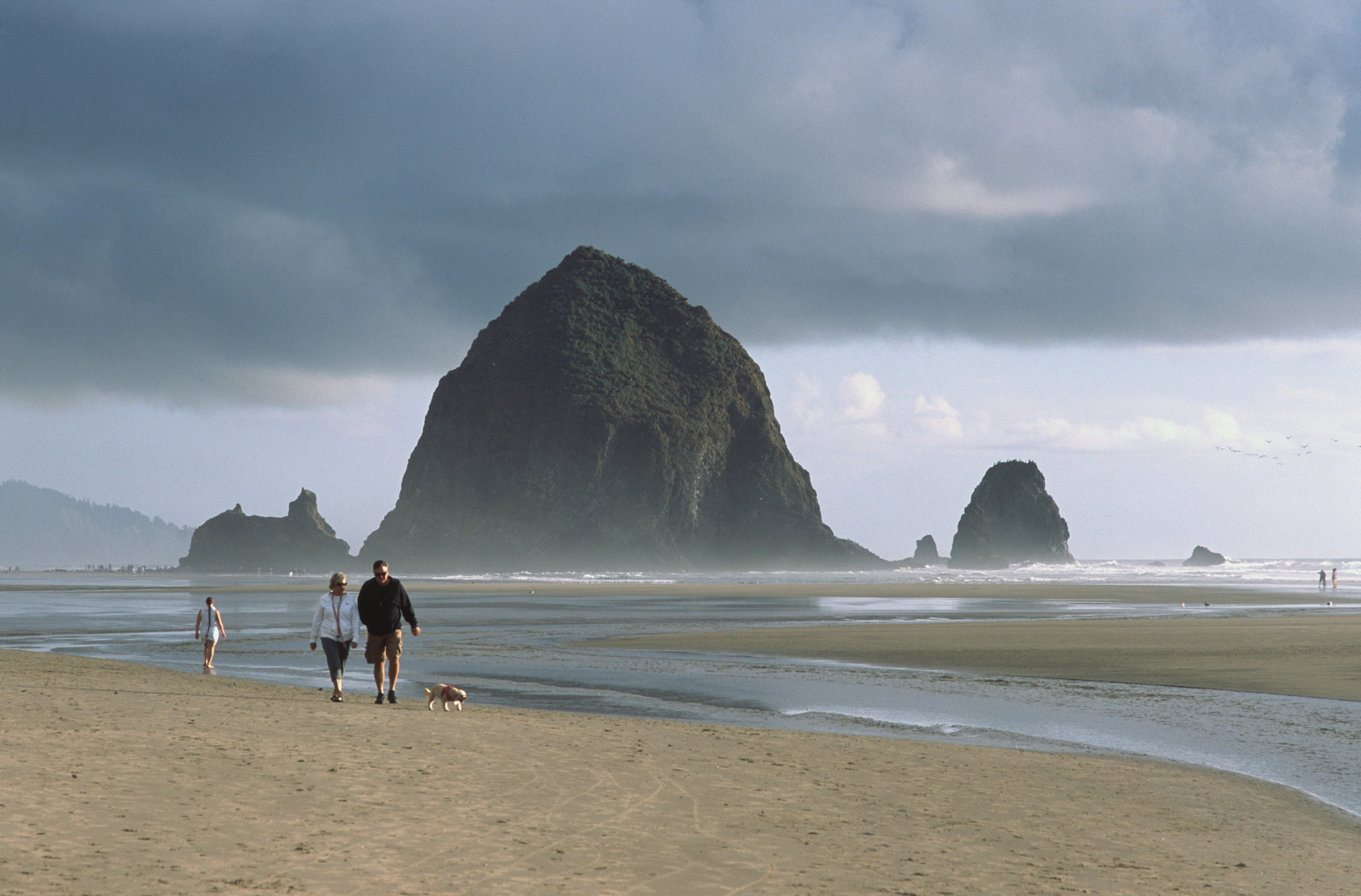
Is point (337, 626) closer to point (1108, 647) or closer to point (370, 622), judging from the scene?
point (370, 622)

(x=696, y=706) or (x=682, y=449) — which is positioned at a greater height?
(x=682, y=449)

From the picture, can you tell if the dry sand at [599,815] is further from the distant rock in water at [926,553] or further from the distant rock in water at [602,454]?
the distant rock in water at [926,553]

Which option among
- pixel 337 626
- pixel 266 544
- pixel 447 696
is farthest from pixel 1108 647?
pixel 266 544

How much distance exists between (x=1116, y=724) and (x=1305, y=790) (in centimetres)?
424

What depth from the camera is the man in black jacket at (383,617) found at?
552 inches

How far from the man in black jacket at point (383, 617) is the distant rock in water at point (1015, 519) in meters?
168

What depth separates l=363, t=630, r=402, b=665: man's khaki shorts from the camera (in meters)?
14.3

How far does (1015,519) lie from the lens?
184 metres

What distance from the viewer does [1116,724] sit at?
1432cm

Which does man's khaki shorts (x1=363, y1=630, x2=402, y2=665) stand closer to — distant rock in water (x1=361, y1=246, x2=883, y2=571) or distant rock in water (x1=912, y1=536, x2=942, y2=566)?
distant rock in water (x1=361, y1=246, x2=883, y2=571)

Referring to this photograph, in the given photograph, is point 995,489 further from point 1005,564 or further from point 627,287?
point 627,287

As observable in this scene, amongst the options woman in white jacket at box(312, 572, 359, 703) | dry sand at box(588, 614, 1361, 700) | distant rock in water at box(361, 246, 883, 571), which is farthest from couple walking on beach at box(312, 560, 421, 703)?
distant rock in water at box(361, 246, 883, 571)

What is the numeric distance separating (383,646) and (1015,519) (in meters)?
182

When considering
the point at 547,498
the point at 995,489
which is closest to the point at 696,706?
the point at 547,498
